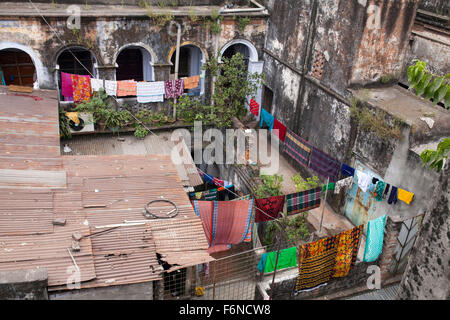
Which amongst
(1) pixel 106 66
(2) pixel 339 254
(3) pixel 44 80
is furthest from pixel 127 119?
(2) pixel 339 254

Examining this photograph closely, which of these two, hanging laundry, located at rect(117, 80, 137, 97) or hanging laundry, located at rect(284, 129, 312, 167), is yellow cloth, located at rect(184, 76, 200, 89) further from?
hanging laundry, located at rect(284, 129, 312, 167)

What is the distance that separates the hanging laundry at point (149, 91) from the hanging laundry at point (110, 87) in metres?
0.70

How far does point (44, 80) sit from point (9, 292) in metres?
8.62

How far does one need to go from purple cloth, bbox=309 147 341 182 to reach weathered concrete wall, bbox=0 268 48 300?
8314 millimetres

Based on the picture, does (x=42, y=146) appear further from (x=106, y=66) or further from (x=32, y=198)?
(x=106, y=66)

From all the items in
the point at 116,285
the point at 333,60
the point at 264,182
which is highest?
the point at 333,60

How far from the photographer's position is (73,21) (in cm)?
1191

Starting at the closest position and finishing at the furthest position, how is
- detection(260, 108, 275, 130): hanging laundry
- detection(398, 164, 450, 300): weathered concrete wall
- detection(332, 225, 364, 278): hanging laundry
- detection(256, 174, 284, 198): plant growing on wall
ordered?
1. detection(398, 164, 450, 300): weathered concrete wall
2. detection(332, 225, 364, 278): hanging laundry
3. detection(256, 174, 284, 198): plant growing on wall
4. detection(260, 108, 275, 130): hanging laundry

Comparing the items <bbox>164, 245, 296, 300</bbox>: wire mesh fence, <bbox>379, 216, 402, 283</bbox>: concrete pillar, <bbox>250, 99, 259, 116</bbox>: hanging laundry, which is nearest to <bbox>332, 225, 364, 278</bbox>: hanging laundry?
<bbox>379, 216, 402, 283</bbox>: concrete pillar

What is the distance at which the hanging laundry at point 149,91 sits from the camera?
518 inches

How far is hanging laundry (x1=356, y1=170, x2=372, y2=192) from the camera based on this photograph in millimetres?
10484

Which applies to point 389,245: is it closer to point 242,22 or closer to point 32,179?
point 32,179

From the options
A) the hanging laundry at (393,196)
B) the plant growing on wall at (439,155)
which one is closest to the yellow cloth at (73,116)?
the hanging laundry at (393,196)

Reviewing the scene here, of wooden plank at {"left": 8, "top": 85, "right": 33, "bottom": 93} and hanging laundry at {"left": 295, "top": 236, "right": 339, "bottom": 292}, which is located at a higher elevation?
wooden plank at {"left": 8, "top": 85, "right": 33, "bottom": 93}
